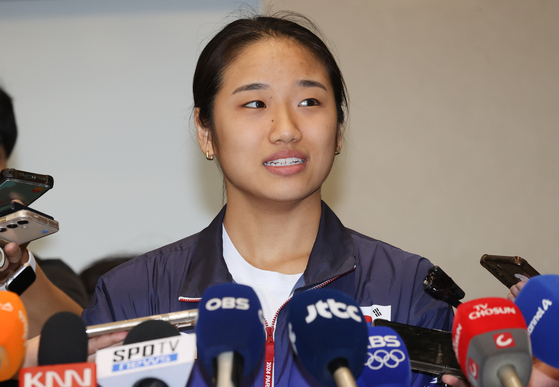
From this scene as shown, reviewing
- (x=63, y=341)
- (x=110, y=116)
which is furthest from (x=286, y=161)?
(x=110, y=116)

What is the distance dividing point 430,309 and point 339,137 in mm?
489

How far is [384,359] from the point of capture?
800 mm

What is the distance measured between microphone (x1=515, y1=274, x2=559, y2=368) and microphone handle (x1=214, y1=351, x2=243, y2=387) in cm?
43

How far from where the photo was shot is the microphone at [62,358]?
2.16ft

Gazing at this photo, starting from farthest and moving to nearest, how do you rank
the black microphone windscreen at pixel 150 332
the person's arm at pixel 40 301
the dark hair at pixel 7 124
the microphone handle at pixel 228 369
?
1. the dark hair at pixel 7 124
2. the person's arm at pixel 40 301
3. the black microphone windscreen at pixel 150 332
4. the microphone handle at pixel 228 369

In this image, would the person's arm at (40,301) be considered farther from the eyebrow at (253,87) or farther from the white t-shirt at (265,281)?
the eyebrow at (253,87)

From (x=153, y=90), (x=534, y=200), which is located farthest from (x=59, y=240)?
(x=534, y=200)

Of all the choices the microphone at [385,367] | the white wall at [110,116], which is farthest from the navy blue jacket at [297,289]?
the white wall at [110,116]

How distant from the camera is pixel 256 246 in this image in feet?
4.61

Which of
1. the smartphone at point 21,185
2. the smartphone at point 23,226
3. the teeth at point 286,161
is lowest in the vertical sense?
the smartphone at point 23,226

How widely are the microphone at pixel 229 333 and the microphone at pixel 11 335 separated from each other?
0.22 meters

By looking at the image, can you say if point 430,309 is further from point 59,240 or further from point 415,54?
point 59,240

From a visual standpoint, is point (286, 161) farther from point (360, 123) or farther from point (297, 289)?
point (360, 123)

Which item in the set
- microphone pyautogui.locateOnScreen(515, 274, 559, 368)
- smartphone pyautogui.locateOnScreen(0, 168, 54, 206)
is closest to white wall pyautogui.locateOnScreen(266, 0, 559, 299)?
smartphone pyautogui.locateOnScreen(0, 168, 54, 206)
